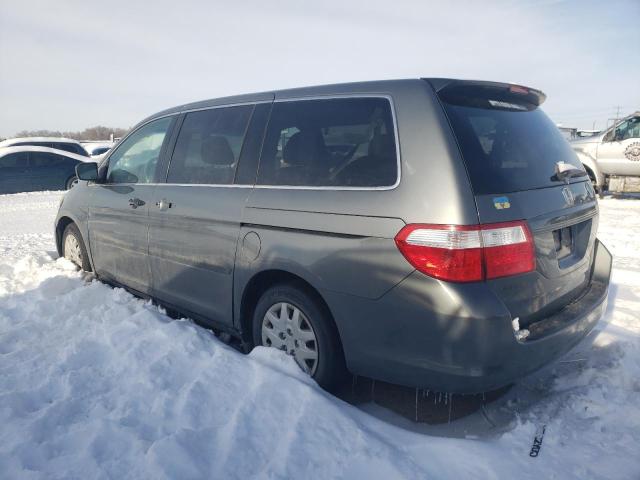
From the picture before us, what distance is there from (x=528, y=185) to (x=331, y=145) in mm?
1104

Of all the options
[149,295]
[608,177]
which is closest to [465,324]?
[149,295]

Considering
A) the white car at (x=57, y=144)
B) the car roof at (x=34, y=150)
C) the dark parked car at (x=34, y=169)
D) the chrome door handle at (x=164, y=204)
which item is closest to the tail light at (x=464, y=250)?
the chrome door handle at (x=164, y=204)

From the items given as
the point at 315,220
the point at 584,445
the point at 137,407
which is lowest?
the point at 584,445

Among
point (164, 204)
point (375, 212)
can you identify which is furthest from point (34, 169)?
point (375, 212)

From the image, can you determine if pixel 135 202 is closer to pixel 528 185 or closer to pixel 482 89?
pixel 482 89

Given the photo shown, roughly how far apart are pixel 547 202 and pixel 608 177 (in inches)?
443

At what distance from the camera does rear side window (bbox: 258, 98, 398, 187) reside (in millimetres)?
2477

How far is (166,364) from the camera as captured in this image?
9.20ft

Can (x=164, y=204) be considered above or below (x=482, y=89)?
below

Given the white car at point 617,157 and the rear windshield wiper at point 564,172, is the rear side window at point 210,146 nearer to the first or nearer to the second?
the rear windshield wiper at point 564,172

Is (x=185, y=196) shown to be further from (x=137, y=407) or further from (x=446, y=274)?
(x=446, y=274)

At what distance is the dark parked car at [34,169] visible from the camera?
546 inches

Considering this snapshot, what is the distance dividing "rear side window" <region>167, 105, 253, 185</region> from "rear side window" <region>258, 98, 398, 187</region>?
31 cm

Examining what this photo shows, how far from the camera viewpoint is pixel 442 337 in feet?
7.16
